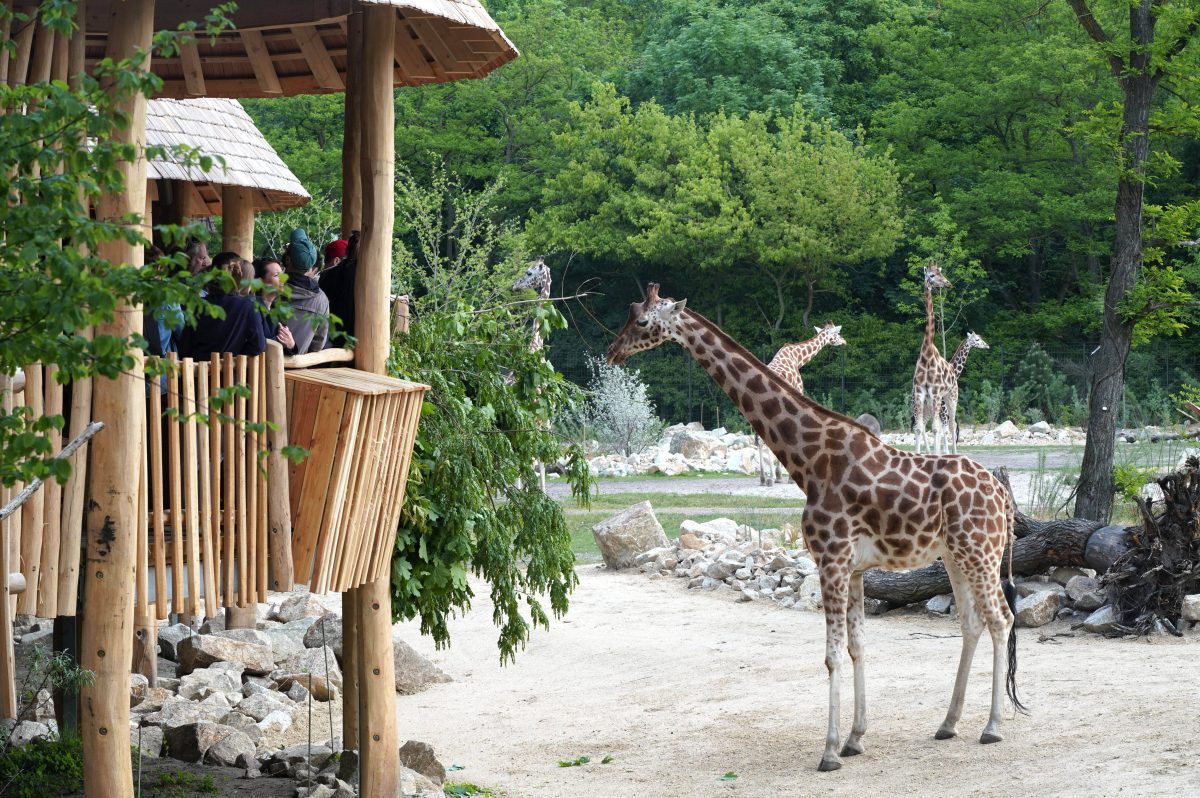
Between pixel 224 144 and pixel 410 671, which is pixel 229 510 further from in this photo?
pixel 224 144

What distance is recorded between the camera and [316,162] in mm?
36594

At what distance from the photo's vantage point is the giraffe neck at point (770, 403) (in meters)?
9.18

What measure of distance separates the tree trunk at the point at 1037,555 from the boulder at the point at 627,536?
12.4ft

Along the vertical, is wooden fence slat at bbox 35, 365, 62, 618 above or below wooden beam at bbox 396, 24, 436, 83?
below

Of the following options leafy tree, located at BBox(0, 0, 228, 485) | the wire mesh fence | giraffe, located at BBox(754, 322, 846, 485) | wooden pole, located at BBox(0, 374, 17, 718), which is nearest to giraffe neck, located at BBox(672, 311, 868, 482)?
wooden pole, located at BBox(0, 374, 17, 718)

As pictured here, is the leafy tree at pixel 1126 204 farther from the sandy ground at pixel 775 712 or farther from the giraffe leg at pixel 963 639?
the giraffe leg at pixel 963 639

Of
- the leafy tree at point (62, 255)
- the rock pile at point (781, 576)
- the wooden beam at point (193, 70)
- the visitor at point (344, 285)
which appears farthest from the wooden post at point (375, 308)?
the rock pile at point (781, 576)

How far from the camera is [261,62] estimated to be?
29.1 ft

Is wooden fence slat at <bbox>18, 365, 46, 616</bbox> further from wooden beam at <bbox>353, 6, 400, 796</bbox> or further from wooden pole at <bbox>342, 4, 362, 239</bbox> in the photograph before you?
wooden pole at <bbox>342, 4, 362, 239</bbox>

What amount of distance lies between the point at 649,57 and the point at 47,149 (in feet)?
123

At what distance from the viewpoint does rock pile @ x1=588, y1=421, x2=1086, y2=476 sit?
25.9 m

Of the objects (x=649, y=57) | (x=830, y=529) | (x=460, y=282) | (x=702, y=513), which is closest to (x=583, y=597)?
(x=702, y=513)

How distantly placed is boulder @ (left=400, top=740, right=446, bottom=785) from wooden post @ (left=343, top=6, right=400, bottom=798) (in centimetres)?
80

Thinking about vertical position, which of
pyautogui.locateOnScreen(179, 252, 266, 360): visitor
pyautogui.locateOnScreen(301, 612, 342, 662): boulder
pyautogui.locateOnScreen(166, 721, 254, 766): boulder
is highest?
pyautogui.locateOnScreen(179, 252, 266, 360): visitor
